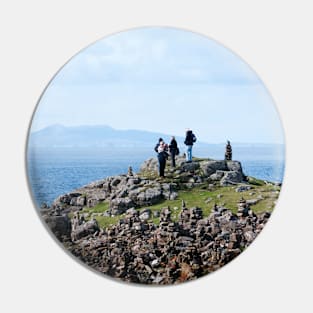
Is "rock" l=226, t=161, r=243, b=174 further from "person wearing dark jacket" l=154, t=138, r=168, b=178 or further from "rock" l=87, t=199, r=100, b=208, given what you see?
"rock" l=87, t=199, r=100, b=208

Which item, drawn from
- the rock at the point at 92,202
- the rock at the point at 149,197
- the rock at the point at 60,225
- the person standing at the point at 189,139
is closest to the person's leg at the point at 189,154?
the person standing at the point at 189,139

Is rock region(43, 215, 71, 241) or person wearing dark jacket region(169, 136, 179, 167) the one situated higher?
person wearing dark jacket region(169, 136, 179, 167)

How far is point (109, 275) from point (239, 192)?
0.85m

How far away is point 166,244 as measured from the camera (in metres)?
4.21

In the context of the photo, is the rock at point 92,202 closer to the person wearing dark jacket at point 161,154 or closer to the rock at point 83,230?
the rock at point 83,230

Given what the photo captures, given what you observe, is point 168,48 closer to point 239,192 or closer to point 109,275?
point 239,192

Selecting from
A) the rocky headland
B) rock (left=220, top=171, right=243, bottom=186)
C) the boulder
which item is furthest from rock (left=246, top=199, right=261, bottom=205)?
the boulder

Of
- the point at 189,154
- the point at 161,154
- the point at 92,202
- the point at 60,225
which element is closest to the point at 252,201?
the point at 189,154

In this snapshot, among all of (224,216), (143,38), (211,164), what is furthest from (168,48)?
(224,216)

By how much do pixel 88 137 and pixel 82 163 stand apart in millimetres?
143

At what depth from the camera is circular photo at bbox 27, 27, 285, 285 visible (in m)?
4.11

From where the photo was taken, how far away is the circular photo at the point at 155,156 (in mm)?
4105

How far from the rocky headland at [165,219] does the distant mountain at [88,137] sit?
14 centimetres

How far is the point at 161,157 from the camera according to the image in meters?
4.20
